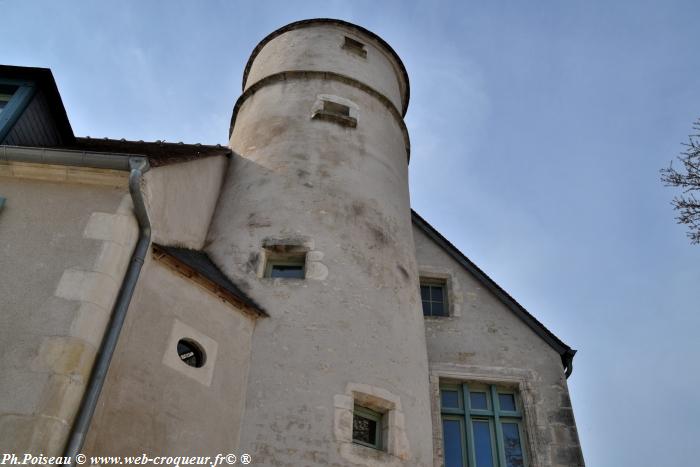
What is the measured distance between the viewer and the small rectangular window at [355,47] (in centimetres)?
1227

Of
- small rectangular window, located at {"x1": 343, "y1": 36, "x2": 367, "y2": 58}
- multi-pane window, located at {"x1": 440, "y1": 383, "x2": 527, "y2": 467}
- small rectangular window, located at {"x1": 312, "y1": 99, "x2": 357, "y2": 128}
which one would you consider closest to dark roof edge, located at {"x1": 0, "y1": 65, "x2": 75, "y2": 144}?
small rectangular window, located at {"x1": 312, "y1": 99, "x2": 357, "y2": 128}

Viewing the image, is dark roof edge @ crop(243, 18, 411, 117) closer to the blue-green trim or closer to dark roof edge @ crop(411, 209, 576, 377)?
dark roof edge @ crop(411, 209, 576, 377)

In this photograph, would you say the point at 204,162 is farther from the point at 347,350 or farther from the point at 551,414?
the point at 551,414

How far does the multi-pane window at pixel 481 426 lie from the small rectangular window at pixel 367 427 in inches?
58.7

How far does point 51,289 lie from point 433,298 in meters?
6.12

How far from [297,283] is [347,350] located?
3.61 feet

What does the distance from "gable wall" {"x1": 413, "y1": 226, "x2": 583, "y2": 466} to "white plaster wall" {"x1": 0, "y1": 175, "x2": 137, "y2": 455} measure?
450cm

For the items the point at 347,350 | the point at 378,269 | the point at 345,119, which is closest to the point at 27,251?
the point at 347,350

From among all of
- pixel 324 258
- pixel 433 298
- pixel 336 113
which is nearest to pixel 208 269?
pixel 324 258

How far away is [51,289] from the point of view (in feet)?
16.3

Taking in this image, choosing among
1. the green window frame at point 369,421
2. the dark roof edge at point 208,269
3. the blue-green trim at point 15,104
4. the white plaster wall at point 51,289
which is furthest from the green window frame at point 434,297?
the blue-green trim at point 15,104

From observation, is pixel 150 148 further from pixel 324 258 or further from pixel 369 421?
pixel 369 421

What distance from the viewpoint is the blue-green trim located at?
6.70 metres

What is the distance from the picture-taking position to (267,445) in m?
5.82
